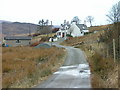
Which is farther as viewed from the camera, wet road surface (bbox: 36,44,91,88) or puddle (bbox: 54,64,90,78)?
puddle (bbox: 54,64,90,78)

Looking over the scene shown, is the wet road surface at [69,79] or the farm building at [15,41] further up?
the farm building at [15,41]

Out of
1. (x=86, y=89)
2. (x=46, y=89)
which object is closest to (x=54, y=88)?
(x=46, y=89)

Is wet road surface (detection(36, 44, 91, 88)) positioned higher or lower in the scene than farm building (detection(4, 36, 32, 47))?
lower

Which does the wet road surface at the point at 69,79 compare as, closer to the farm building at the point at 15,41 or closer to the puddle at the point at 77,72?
the puddle at the point at 77,72

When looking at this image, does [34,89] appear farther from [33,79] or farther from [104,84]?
[104,84]

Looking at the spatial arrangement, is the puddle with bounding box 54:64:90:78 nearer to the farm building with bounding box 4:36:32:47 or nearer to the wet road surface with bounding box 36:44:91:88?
the wet road surface with bounding box 36:44:91:88

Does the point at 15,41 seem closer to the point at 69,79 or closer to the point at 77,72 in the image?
the point at 77,72

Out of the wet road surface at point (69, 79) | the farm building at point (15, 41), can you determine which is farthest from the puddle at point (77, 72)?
the farm building at point (15, 41)

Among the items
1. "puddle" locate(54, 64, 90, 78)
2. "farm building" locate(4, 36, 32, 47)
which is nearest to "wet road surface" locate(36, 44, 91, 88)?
"puddle" locate(54, 64, 90, 78)

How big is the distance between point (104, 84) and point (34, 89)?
3.31 meters

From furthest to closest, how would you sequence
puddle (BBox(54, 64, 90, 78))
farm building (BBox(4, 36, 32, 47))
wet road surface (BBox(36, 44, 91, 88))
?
farm building (BBox(4, 36, 32, 47)), puddle (BBox(54, 64, 90, 78)), wet road surface (BBox(36, 44, 91, 88))

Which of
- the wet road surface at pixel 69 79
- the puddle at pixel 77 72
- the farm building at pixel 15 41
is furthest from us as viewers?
the farm building at pixel 15 41

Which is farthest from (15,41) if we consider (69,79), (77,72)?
(69,79)

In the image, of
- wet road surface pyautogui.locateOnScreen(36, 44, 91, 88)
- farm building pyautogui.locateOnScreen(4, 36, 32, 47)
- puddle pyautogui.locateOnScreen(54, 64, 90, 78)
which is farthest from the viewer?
farm building pyautogui.locateOnScreen(4, 36, 32, 47)
